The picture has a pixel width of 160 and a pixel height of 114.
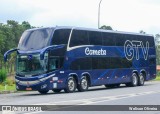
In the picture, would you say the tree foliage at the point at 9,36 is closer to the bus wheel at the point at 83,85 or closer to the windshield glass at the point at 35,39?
the bus wheel at the point at 83,85

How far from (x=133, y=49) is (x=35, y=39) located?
1117 cm

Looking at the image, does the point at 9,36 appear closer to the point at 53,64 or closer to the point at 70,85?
the point at 70,85

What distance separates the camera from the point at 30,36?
29.3 m

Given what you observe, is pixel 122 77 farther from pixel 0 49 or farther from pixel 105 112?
pixel 0 49

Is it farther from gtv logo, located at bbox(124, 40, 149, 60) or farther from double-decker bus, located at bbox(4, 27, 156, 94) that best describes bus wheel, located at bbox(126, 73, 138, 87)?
gtv logo, located at bbox(124, 40, 149, 60)

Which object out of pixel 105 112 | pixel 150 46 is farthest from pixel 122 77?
pixel 105 112

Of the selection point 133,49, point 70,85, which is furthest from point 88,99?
point 133,49

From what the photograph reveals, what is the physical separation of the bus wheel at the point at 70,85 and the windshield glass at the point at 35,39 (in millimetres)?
3034

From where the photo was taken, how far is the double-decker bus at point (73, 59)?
28.6 m

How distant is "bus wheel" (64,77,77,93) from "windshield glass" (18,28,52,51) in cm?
303

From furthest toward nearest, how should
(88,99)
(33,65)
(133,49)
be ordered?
A: (133,49) → (33,65) → (88,99)

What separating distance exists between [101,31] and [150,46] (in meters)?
8.19

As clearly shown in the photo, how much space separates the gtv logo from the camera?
37.1 meters

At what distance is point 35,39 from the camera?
29078mm
